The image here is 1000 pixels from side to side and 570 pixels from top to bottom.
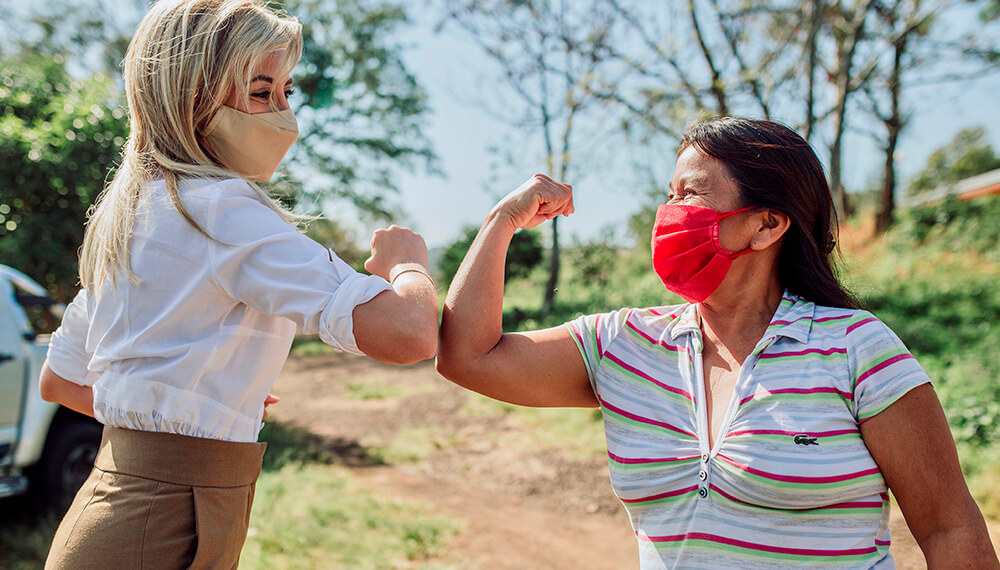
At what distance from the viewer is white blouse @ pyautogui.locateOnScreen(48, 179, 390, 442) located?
131 cm

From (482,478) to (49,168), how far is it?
4.96 m

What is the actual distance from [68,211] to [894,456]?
24.5 ft

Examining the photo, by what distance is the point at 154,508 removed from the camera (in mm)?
1341

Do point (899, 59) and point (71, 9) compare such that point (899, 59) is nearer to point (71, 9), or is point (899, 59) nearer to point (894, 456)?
point (894, 456)

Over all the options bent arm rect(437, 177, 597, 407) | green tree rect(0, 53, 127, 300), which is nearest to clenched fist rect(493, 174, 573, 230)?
bent arm rect(437, 177, 597, 407)

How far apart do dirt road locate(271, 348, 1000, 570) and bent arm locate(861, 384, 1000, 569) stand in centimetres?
262

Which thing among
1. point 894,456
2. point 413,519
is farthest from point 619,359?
point 413,519

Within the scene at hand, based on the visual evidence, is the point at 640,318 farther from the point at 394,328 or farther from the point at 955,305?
the point at 955,305

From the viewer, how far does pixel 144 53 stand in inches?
55.7

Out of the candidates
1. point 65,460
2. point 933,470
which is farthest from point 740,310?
point 65,460

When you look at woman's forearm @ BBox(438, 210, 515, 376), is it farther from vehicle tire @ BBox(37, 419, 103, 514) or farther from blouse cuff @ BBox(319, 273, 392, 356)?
vehicle tire @ BBox(37, 419, 103, 514)

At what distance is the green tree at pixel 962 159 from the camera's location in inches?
1113

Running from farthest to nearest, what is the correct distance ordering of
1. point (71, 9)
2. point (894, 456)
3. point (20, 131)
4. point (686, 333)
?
point (71, 9) → point (20, 131) → point (686, 333) → point (894, 456)

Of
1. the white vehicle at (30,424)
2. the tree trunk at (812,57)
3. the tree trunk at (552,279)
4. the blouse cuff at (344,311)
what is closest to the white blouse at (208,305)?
the blouse cuff at (344,311)
